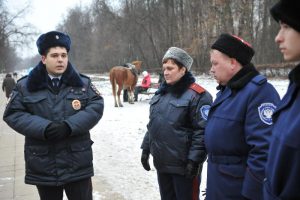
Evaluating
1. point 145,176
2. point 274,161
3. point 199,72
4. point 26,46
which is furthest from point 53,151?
point 26,46

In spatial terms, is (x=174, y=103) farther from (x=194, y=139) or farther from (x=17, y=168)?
(x=17, y=168)

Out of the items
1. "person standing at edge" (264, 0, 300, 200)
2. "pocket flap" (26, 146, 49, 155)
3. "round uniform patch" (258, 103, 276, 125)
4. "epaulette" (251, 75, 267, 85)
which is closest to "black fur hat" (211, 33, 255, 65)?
"epaulette" (251, 75, 267, 85)

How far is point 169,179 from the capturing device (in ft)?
12.7

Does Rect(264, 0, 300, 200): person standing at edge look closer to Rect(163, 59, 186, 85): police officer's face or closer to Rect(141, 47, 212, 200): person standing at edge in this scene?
Rect(141, 47, 212, 200): person standing at edge

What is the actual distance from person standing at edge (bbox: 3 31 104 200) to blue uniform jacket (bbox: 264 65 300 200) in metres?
1.85

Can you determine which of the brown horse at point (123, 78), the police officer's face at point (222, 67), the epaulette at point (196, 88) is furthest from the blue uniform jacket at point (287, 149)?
the brown horse at point (123, 78)

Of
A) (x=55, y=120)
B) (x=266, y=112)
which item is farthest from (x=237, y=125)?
(x=55, y=120)

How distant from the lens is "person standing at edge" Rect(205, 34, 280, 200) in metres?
Answer: 2.66

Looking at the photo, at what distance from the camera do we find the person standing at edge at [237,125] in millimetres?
2664

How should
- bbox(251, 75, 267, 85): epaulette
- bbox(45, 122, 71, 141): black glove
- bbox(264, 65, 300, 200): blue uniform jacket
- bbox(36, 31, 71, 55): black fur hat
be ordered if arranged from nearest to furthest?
bbox(264, 65, 300, 200): blue uniform jacket
bbox(251, 75, 267, 85): epaulette
bbox(45, 122, 71, 141): black glove
bbox(36, 31, 71, 55): black fur hat

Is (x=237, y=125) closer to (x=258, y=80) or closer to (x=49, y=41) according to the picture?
(x=258, y=80)

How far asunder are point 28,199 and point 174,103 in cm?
279

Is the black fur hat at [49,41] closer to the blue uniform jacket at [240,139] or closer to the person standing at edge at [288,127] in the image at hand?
the blue uniform jacket at [240,139]

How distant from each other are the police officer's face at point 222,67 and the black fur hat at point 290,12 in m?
1.11
